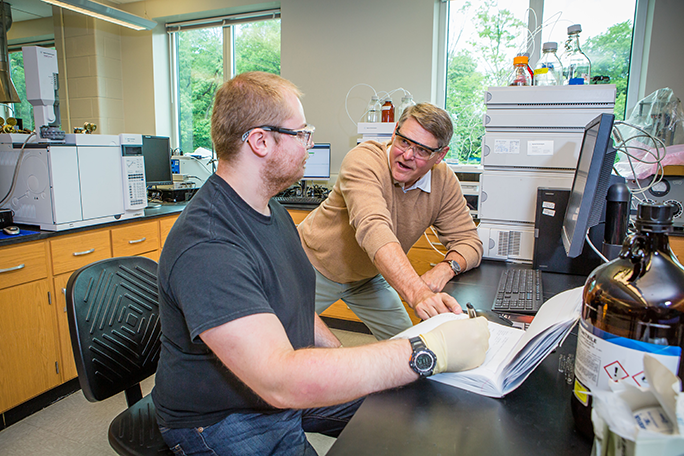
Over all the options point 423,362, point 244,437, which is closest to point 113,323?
point 244,437

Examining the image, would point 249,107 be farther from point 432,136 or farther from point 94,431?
point 94,431

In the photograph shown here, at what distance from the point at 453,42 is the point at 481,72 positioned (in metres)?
0.32

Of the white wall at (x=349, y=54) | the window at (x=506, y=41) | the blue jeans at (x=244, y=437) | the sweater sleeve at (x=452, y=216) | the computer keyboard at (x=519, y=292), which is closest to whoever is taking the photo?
the blue jeans at (x=244, y=437)

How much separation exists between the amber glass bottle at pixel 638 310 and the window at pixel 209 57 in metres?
3.73

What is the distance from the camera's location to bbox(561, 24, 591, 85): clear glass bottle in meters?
1.74

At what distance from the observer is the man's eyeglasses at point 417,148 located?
154cm

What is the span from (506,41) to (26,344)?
135 inches

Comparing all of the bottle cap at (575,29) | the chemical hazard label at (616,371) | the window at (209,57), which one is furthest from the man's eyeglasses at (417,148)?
the window at (209,57)

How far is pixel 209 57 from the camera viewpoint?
4.23 meters

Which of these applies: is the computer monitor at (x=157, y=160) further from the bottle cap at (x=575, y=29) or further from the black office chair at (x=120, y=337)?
the bottle cap at (x=575, y=29)

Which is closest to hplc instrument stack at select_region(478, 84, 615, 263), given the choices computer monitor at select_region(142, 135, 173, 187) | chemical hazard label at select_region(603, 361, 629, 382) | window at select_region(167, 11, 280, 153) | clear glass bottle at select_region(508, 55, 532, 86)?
clear glass bottle at select_region(508, 55, 532, 86)

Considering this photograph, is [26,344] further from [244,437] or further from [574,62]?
[574,62]

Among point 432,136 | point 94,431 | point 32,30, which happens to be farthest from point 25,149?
point 32,30

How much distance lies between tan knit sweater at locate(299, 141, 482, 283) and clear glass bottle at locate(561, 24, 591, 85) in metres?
0.64
